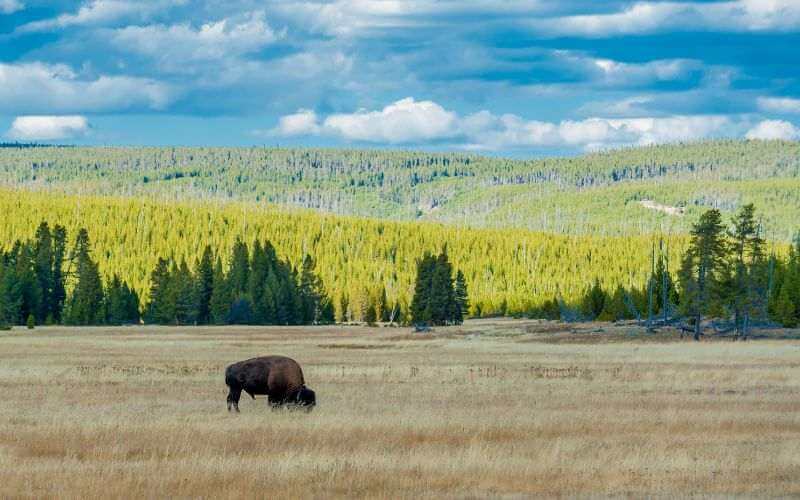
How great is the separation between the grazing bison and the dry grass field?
659 mm

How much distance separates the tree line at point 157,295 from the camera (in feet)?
384

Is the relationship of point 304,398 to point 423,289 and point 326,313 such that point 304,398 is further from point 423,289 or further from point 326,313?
point 326,313

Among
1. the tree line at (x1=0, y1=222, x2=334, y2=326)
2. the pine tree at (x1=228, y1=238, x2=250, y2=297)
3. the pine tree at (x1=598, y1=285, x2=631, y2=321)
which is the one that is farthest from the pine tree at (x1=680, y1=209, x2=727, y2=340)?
the pine tree at (x1=228, y1=238, x2=250, y2=297)

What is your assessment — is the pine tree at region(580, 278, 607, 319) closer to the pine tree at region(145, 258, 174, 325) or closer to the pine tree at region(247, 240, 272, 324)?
the pine tree at region(247, 240, 272, 324)

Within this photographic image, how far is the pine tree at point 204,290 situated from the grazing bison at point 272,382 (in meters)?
100

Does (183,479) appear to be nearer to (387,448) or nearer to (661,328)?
(387,448)

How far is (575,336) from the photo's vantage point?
77250 mm

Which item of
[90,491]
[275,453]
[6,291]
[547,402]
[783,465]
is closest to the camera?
[90,491]

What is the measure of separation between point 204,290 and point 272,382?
102444 millimetres

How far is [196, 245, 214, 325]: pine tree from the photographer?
128 m

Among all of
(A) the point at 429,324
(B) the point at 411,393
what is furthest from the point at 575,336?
(B) the point at 411,393

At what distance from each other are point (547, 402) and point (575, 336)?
47855 millimetres

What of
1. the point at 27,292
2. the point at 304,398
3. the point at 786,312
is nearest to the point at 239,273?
the point at 27,292

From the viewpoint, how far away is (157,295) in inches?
5039
